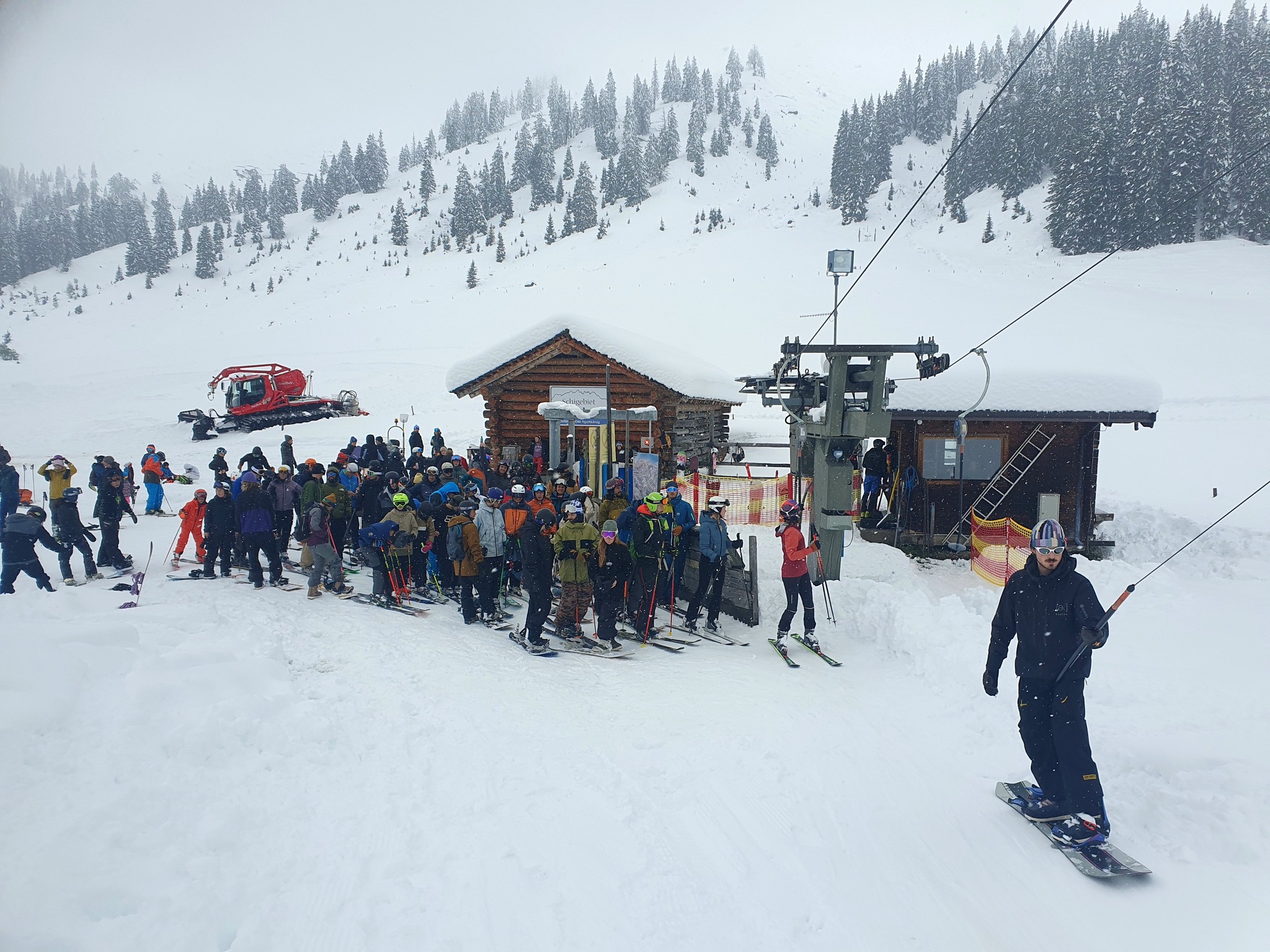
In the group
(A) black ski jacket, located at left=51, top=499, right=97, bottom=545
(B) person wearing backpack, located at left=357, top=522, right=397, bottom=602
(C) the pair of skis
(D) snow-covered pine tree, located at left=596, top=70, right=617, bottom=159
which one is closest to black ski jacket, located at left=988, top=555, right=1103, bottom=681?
(C) the pair of skis

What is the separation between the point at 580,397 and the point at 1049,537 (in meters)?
10.3

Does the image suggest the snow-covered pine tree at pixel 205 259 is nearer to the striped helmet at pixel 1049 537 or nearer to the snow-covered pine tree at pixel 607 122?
the snow-covered pine tree at pixel 607 122

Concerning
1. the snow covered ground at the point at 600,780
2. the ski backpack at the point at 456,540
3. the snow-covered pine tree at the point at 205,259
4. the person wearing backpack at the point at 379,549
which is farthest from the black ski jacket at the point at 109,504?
the snow-covered pine tree at the point at 205,259

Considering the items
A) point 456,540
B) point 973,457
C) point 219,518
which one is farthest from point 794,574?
point 973,457

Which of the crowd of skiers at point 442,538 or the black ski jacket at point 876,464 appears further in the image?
the black ski jacket at point 876,464

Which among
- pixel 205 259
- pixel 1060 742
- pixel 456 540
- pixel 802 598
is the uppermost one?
pixel 205 259

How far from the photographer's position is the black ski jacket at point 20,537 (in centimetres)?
849

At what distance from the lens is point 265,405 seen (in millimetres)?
28516

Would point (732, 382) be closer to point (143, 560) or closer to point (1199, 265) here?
point (143, 560)

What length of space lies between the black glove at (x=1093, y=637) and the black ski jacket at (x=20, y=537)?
11.2 meters

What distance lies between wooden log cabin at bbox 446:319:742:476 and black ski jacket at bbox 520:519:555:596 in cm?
746

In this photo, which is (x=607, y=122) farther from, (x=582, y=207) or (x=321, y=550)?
(x=321, y=550)

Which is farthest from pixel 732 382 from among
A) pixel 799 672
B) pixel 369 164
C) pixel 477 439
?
pixel 369 164

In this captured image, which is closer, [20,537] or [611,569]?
[611,569]
